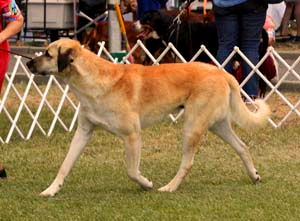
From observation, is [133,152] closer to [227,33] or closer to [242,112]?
[242,112]

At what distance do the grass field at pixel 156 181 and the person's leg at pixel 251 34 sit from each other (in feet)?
2.82

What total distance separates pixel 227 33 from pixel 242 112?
2700 mm

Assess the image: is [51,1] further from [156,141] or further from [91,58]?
[91,58]

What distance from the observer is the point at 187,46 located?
409 inches

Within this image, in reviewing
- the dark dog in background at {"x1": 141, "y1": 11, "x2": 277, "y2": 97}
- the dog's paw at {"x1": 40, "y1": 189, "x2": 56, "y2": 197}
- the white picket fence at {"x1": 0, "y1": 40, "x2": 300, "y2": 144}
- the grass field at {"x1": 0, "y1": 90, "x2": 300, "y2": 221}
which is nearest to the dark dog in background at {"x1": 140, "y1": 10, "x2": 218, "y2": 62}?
the dark dog in background at {"x1": 141, "y1": 11, "x2": 277, "y2": 97}

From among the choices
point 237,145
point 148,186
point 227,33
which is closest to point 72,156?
point 148,186

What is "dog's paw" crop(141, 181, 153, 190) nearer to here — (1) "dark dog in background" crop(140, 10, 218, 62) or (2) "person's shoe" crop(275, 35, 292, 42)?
(1) "dark dog in background" crop(140, 10, 218, 62)

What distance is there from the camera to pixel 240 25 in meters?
8.55

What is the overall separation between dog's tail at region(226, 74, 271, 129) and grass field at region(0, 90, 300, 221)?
41cm

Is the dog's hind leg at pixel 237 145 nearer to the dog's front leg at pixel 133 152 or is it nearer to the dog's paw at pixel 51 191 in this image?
the dog's front leg at pixel 133 152

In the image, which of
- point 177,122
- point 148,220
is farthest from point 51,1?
point 148,220

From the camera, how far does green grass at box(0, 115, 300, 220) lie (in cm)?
507

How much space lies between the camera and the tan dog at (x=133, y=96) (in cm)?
543

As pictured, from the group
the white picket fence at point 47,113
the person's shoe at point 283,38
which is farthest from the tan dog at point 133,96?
the person's shoe at point 283,38
